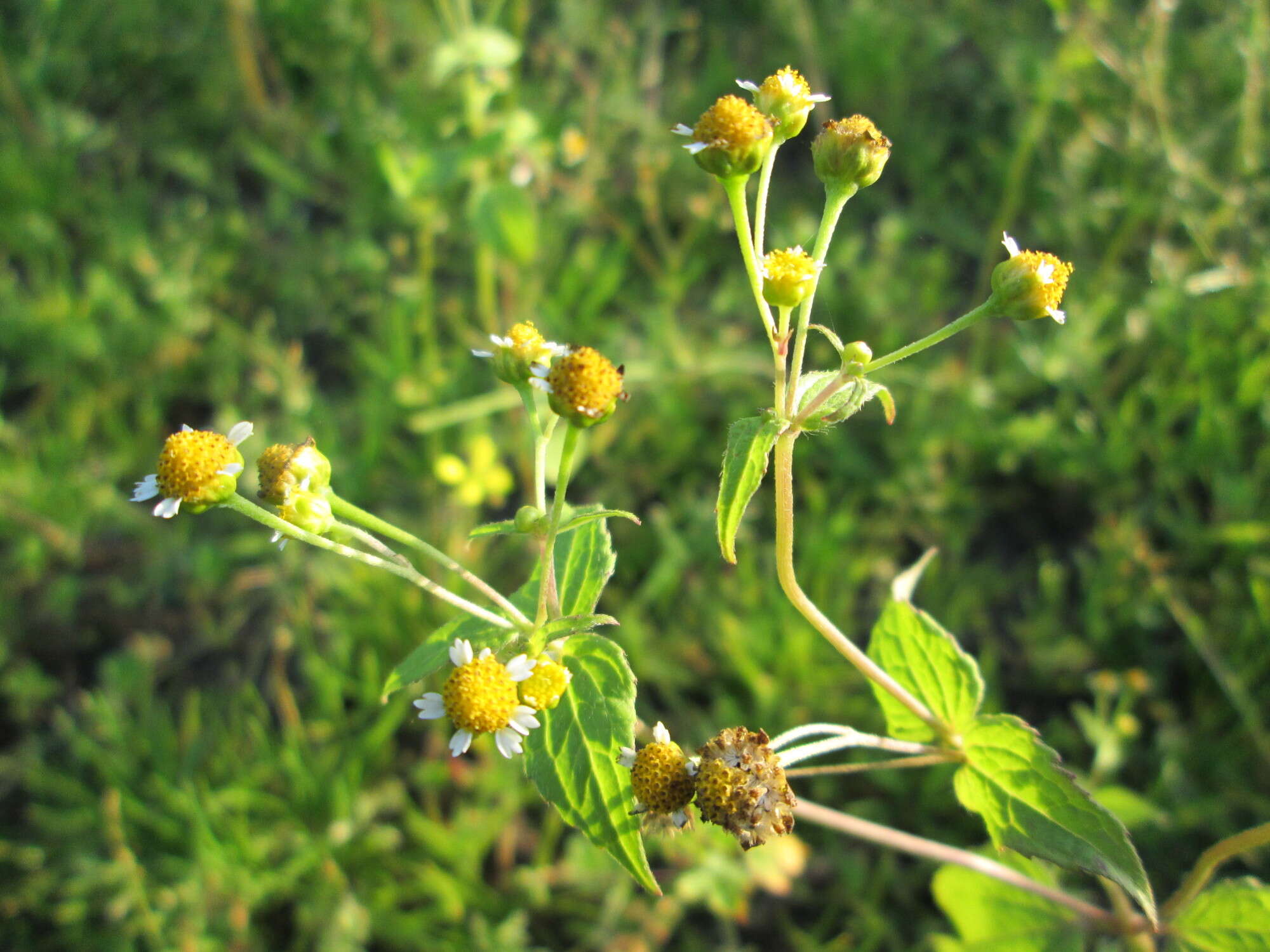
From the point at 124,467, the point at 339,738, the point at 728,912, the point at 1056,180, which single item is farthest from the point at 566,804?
the point at 1056,180

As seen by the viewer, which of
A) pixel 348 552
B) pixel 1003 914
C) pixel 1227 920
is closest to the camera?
pixel 348 552

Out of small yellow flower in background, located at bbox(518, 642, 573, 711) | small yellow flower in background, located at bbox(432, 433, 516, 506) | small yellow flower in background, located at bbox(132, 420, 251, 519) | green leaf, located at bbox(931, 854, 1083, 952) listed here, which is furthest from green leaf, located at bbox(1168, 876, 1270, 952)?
small yellow flower in background, located at bbox(432, 433, 516, 506)

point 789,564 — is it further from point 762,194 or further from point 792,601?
point 762,194

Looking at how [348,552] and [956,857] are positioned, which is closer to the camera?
[348,552]

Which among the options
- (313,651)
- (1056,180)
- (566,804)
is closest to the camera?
(566,804)

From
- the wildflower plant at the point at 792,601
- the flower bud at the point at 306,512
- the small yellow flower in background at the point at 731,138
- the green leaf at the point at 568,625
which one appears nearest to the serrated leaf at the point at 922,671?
the wildflower plant at the point at 792,601

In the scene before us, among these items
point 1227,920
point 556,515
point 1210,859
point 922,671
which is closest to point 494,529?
point 556,515

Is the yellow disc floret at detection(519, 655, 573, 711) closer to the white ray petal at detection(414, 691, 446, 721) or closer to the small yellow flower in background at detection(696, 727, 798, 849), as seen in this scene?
the white ray petal at detection(414, 691, 446, 721)

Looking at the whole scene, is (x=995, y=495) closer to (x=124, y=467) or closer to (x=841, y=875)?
(x=841, y=875)
